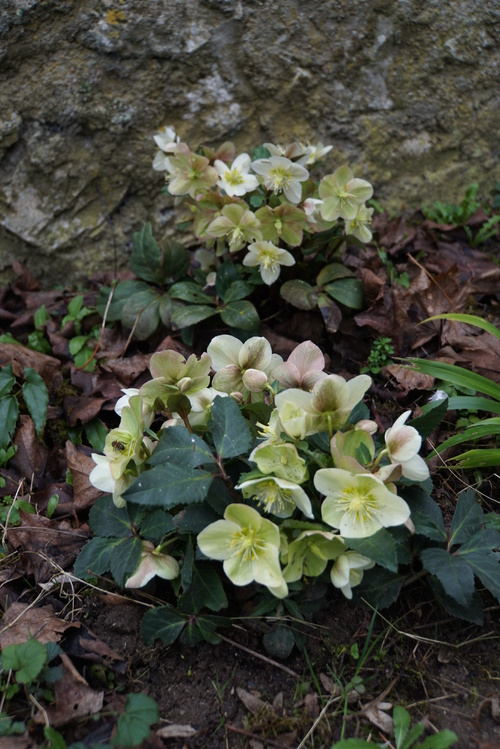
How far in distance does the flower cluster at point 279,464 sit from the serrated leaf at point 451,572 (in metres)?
0.12

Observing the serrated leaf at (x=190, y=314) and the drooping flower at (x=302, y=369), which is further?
the serrated leaf at (x=190, y=314)

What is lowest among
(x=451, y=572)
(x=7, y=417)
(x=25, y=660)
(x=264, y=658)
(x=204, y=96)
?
(x=264, y=658)

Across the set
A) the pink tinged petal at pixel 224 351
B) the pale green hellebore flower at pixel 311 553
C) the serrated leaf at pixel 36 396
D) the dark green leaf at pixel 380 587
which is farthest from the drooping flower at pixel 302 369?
the serrated leaf at pixel 36 396

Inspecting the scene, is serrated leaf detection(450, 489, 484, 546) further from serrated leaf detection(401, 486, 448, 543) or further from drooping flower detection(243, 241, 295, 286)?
drooping flower detection(243, 241, 295, 286)

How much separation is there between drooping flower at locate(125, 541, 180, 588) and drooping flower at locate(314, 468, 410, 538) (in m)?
0.41

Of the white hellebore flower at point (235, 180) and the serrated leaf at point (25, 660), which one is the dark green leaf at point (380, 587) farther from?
the white hellebore flower at point (235, 180)

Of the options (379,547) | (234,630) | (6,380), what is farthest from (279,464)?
(6,380)

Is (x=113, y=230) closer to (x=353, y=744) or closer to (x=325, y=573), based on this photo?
(x=325, y=573)

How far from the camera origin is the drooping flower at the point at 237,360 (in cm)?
151

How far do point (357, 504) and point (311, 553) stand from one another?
18cm

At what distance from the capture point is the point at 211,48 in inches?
98.0

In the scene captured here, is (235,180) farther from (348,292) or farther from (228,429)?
(228,429)

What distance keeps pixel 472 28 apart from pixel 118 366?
6.97ft

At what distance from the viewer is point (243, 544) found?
4.23ft
